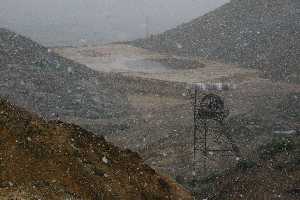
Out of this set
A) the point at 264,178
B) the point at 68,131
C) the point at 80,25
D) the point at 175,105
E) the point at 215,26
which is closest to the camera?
the point at 68,131

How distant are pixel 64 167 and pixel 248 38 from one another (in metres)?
33.6

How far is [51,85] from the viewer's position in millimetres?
25484

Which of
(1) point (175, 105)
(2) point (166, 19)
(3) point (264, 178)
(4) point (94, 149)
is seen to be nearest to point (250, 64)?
(1) point (175, 105)

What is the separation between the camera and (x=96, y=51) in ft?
136

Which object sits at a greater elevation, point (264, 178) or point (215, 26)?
point (215, 26)

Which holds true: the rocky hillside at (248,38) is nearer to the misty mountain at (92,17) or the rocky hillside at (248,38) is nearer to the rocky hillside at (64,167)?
the misty mountain at (92,17)

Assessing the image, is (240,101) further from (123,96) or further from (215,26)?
(215,26)

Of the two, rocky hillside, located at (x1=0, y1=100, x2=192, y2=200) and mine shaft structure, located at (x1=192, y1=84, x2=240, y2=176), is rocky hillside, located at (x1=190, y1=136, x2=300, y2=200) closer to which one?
mine shaft structure, located at (x1=192, y1=84, x2=240, y2=176)

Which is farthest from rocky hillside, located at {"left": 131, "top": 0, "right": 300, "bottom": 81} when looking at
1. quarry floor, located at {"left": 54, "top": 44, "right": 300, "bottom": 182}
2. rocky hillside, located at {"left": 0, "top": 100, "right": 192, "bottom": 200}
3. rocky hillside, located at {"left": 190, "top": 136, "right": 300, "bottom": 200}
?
rocky hillside, located at {"left": 0, "top": 100, "right": 192, "bottom": 200}

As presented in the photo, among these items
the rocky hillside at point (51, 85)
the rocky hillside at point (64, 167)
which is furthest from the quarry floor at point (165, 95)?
the rocky hillside at point (64, 167)

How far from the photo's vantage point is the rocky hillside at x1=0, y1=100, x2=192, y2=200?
7660 mm

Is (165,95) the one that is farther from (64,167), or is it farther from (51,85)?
(64,167)

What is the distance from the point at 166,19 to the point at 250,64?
6112cm

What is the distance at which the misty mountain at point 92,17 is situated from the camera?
225 feet
